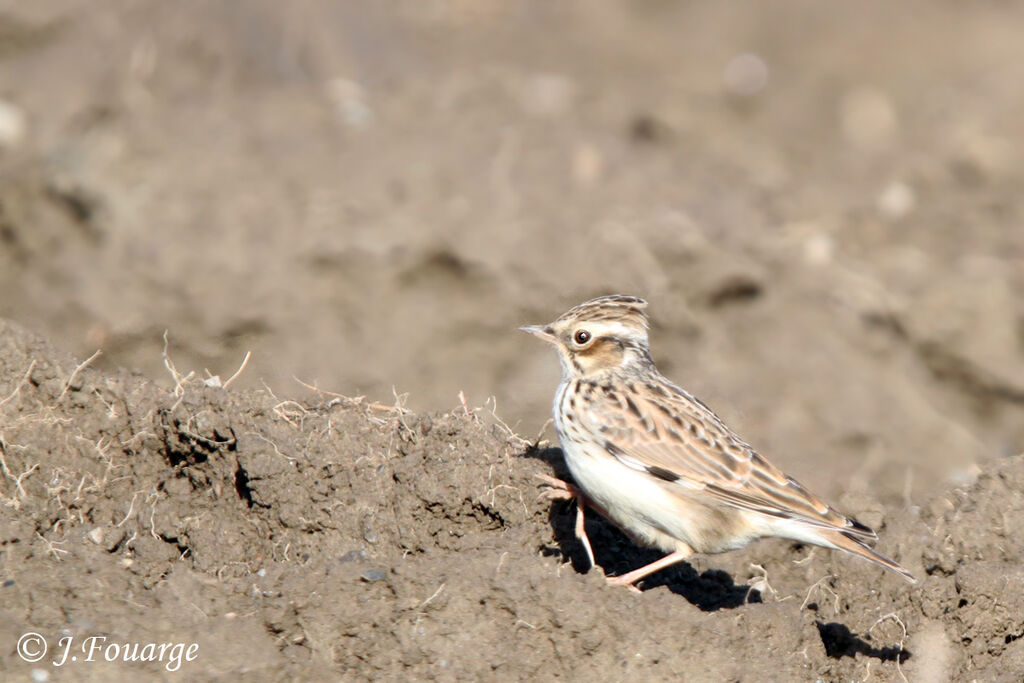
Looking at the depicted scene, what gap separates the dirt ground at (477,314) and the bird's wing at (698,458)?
49 cm

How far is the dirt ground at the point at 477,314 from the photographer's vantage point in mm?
6156

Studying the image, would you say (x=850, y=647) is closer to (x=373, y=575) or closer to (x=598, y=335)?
(x=598, y=335)

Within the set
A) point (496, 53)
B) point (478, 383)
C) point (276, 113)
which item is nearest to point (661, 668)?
point (478, 383)

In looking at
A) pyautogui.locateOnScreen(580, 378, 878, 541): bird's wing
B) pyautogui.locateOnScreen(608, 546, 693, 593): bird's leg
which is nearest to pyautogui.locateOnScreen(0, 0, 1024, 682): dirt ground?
pyautogui.locateOnScreen(608, 546, 693, 593): bird's leg

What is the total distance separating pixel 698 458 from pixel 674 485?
0.19 metres

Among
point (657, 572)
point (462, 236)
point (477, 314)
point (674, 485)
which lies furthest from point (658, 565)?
point (462, 236)

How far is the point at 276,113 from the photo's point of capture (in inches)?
558

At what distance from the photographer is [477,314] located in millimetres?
12039

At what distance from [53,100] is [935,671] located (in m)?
10.3

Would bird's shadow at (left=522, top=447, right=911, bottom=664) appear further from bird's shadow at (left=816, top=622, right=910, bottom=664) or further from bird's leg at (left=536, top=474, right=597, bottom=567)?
bird's leg at (left=536, top=474, right=597, bottom=567)

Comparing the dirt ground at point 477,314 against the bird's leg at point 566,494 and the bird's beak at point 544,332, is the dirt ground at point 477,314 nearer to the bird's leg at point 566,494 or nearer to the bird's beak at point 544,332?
the bird's leg at point 566,494

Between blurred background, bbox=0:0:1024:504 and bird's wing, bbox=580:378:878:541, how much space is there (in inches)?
87.0

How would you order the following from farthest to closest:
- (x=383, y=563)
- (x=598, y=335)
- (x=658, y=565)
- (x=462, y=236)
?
1. (x=462, y=236)
2. (x=598, y=335)
3. (x=658, y=565)
4. (x=383, y=563)

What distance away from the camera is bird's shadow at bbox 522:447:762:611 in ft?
23.2
